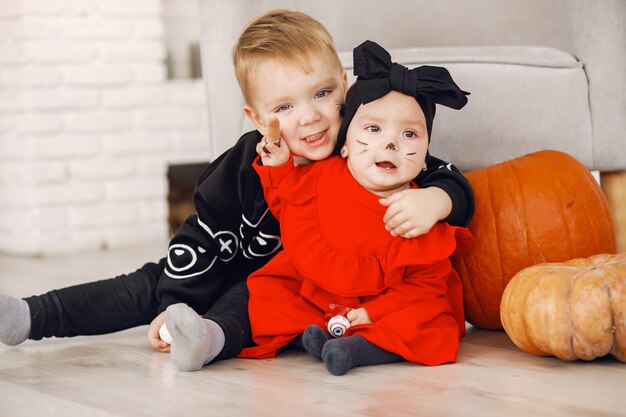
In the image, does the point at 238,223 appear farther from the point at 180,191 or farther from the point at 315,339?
the point at 180,191

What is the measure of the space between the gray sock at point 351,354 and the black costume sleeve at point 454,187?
23cm

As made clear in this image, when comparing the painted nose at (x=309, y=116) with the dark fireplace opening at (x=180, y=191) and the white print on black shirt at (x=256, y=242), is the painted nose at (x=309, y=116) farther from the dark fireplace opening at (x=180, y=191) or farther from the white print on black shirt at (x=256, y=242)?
the dark fireplace opening at (x=180, y=191)

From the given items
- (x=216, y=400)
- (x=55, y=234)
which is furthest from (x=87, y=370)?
(x=55, y=234)

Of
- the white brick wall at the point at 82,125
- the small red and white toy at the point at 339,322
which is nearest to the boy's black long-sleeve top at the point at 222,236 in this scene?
the small red and white toy at the point at 339,322

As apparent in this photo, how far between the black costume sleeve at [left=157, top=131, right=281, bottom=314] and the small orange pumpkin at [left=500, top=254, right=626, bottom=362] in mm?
435

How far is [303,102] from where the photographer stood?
4.51 feet

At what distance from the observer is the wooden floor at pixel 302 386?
A: 105cm

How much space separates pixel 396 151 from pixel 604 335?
385 millimetres

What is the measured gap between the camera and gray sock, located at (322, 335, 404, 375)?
1210 mm

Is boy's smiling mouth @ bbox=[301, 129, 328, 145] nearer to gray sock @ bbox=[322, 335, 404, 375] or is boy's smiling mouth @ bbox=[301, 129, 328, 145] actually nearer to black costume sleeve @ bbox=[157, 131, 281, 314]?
black costume sleeve @ bbox=[157, 131, 281, 314]

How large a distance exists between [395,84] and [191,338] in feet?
1.54

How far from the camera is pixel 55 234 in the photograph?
2.99 meters

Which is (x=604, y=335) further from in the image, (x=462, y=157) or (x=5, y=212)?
(x=5, y=212)

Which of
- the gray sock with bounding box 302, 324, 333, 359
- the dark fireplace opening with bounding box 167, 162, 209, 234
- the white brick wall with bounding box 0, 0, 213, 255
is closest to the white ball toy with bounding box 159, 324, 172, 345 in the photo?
the gray sock with bounding box 302, 324, 333, 359
